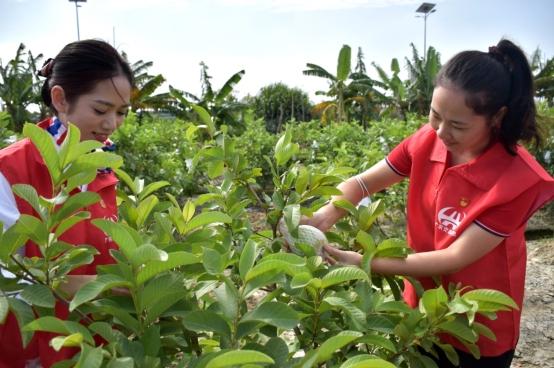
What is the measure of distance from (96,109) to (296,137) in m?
7.99

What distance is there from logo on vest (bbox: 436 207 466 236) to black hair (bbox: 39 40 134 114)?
90cm

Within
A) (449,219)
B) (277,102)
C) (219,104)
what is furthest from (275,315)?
(277,102)

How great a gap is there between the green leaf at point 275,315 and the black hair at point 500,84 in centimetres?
78

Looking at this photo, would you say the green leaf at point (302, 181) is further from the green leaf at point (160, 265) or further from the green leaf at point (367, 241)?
the green leaf at point (160, 265)

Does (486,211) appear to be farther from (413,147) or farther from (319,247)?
(319,247)

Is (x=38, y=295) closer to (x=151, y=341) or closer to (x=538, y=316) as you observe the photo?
(x=151, y=341)

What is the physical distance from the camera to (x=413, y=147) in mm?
1527

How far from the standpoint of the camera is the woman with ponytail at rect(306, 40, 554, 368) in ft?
4.12

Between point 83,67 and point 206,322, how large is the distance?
0.83 meters

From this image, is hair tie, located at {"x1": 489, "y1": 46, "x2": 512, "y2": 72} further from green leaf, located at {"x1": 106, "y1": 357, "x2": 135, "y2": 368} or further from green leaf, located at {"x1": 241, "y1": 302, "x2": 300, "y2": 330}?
green leaf, located at {"x1": 106, "y1": 357, "x2": 135, "y2": 368}

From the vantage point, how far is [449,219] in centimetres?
135

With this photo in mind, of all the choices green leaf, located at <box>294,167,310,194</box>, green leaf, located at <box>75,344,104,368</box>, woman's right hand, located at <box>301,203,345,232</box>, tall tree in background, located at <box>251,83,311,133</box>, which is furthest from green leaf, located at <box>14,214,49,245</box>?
tall tree in background, located at <box>251,83,311,133</box>

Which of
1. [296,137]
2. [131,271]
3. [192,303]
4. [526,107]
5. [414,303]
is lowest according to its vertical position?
[296,137]

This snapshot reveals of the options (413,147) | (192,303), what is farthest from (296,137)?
(192,303)
